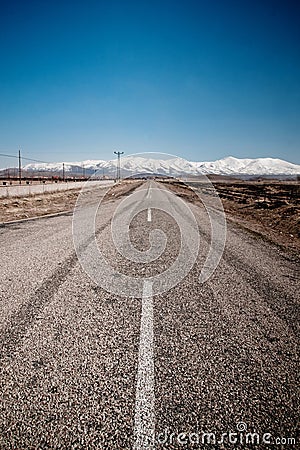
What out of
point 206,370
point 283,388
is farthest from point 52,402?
point 283,388

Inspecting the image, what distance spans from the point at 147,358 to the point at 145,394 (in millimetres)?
446

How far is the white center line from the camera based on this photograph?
6.15 ft

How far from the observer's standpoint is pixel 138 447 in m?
1.81

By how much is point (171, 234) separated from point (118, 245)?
204 centimetres

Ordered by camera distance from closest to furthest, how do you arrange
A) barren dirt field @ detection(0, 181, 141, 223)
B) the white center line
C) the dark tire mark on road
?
the white center line < the dark tire mark on road < barren dirt field @ detection(0, 181, 141, 223)

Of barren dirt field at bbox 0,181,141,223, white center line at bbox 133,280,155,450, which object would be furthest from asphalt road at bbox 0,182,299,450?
barren dirt field at bbox 0,181,141,223

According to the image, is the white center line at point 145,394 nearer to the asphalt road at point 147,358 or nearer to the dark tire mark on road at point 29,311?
the asphalt road at point 147,358

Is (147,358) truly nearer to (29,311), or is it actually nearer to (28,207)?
(29,311)

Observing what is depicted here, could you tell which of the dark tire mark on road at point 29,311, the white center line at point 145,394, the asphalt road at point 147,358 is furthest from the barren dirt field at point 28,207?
the white center line at point 145,394

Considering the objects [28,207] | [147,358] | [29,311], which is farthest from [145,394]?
[28,207]

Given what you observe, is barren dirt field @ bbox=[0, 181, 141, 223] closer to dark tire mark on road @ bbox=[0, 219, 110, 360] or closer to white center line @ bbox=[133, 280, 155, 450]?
dark tire mark on road @ bbox=[0, 219, 110, 360]

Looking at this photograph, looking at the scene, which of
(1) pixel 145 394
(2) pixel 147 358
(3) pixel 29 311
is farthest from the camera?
(3) pixel 29 311

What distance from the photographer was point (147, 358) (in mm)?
2668

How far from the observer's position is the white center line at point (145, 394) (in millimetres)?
1873
